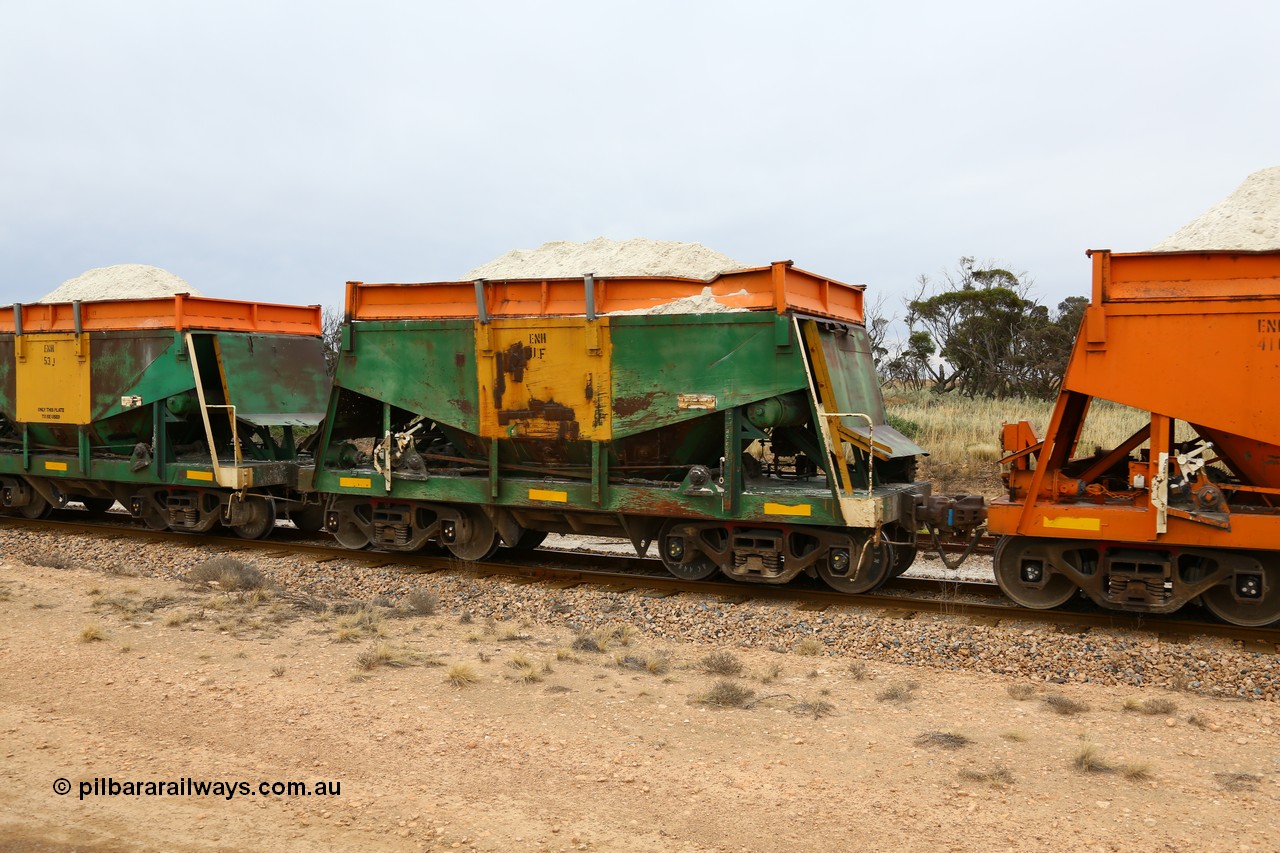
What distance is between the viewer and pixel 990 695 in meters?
6.49

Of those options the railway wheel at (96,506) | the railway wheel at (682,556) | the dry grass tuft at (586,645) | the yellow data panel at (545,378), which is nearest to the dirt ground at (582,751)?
the dry grass tuft at (586,645)

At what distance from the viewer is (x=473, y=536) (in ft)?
37.4

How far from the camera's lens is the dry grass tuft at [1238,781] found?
488 centimetres

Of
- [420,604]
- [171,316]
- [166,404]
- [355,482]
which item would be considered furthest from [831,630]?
[171,316]

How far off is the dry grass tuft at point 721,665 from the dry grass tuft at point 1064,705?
202 cm

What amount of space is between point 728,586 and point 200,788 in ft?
19.2

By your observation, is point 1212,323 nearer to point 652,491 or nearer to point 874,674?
point 874,674

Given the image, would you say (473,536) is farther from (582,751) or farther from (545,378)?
(582,751)

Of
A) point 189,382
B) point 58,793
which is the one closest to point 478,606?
point 58,793

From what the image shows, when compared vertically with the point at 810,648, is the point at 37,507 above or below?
above

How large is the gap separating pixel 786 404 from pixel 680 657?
2964mm

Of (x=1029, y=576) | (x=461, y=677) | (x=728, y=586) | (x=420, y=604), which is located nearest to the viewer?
(x=461, y=677)

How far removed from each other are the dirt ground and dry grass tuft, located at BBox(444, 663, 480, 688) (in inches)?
2.4

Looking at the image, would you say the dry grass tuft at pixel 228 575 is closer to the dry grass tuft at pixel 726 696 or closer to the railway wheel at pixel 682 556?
the railway wheel at pixel 682 556
